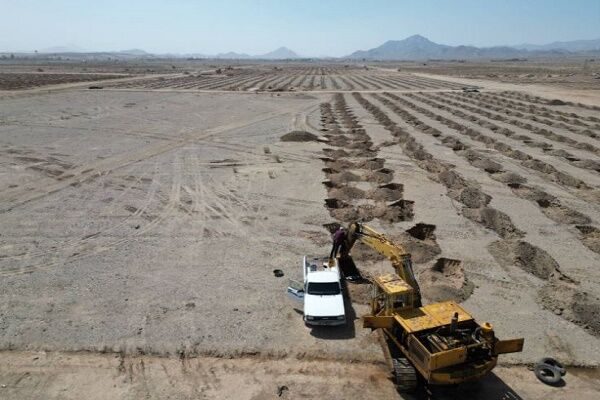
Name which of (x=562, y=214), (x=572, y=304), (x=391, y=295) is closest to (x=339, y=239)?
(x=391, y=295)

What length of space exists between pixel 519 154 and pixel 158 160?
80.5ft

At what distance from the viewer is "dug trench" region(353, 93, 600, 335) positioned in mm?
13641

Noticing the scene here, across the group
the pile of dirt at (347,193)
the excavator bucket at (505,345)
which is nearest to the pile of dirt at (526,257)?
the excavator bucket at (505,345)

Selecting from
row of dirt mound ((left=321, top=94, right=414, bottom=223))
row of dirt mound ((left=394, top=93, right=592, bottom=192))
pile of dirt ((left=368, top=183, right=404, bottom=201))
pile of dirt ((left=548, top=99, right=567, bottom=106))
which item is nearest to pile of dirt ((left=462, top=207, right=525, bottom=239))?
row of dirt mound ((left=321, top=94, right=414, bottom=223))

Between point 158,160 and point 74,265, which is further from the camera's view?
point 158,160

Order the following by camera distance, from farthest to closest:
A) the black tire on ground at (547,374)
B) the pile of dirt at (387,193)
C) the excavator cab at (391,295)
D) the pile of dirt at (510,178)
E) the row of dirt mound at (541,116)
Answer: the row of dirt mound at (541,116)
the pile of dirt at (510,178)
the pile of dirt at (387,193)
the black tire on ground at (547,374)
the excavator cab at (391,295)

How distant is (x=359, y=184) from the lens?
25578mm

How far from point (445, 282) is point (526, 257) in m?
3.71

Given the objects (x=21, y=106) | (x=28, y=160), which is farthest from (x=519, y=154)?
(x=21, y=106)

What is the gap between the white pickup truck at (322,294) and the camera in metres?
12.6

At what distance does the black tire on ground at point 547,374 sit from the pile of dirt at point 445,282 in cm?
333

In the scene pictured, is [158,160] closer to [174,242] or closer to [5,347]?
[174,242]

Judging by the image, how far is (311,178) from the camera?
26.8 m

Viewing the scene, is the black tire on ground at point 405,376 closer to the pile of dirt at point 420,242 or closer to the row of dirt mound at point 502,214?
the pile of dirt at point 420,242
